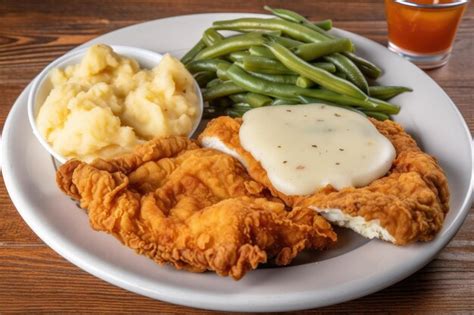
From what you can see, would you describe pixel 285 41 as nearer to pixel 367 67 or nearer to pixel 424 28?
pixel 367 67

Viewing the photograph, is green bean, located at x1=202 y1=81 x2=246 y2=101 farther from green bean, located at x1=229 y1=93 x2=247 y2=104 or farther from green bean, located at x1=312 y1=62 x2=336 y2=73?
green bean, located at x1=312 y1=62 x2=336 y2=73

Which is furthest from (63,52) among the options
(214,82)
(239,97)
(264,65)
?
(264,65)

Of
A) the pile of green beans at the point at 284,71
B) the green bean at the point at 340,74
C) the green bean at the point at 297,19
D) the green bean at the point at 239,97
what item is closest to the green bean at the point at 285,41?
the pile of green beans at the point at 284,71

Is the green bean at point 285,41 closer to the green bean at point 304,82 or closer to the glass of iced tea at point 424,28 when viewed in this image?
the green bean at point 304,82

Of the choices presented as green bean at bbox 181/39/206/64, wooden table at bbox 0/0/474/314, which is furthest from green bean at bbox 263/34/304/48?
wooden table at bbox 0/0/474/314

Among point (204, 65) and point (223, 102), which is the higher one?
point (204, 65)
